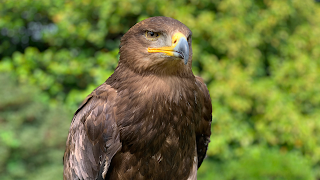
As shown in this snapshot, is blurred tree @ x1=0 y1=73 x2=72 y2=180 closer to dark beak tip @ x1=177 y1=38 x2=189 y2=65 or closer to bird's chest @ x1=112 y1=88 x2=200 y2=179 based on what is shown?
bird's chest @ x1=112 y1=88 x2=200 y2=179

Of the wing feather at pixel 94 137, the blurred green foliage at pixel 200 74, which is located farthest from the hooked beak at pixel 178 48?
the blurred green foliage at pixel 200 74

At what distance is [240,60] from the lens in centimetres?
546

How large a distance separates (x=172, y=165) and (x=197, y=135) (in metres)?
0.45

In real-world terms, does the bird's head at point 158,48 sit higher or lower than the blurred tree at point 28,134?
higher

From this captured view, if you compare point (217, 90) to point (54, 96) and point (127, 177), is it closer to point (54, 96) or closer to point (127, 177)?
point (54, 96)

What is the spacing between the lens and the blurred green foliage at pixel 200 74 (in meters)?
4.36

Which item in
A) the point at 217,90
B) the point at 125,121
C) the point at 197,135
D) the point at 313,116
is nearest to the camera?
the point at 125,121

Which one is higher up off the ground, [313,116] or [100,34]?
[100,34]

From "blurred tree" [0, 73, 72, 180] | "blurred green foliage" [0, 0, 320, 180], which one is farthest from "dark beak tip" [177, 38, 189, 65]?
"blurred tree" [0, 73, 72, 180]

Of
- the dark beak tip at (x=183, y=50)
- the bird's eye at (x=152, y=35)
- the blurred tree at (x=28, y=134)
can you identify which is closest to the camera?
the dark beak tip at (x=183, y=50)

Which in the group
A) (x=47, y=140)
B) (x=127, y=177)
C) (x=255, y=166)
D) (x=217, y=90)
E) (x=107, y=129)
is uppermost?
(x=107, y=129)

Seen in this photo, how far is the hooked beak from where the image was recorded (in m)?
1.77

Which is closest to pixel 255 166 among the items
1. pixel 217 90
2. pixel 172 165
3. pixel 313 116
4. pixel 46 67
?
pixel 217 90

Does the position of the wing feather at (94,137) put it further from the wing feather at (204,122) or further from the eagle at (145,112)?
the wing feather at (204,122)
